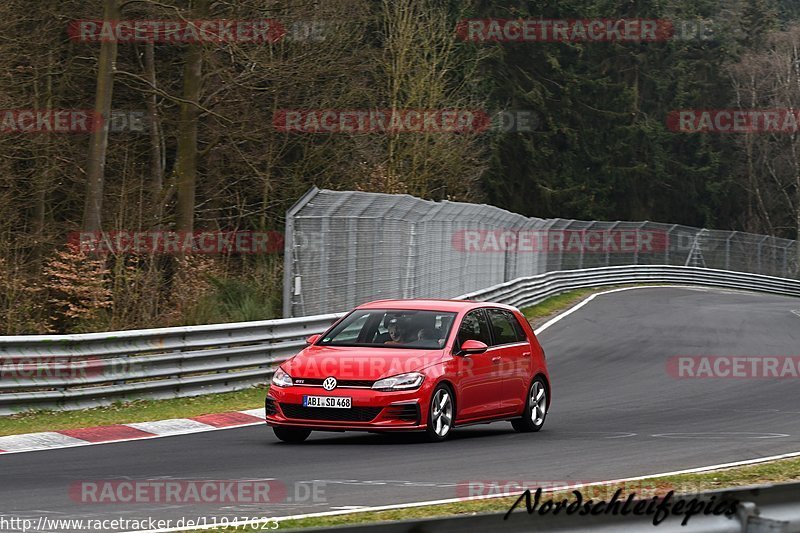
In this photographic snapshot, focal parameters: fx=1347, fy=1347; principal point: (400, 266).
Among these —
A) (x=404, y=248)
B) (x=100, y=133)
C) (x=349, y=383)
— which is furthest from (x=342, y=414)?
(x=100, y=133)

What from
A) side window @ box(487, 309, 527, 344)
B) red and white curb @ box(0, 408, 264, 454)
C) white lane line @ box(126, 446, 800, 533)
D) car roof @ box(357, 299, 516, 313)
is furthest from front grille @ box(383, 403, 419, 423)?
white lane line @ box(126, 446, 800, 533)

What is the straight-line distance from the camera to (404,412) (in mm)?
12609

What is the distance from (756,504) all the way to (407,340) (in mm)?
8811

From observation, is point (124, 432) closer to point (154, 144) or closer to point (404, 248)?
point (404, 248)

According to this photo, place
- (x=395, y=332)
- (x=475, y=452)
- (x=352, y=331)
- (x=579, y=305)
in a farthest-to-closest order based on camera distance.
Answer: (x=579, y=305)
(x=352, y=331)
(x=395, y=332)
(x=475, y=452)

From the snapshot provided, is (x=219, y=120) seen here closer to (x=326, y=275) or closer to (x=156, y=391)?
(x=326, y=275)

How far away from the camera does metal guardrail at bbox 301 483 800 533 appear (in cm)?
432

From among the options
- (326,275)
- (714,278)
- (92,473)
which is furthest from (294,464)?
(714,278)

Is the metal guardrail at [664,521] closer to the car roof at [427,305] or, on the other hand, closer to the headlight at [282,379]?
the headlight at [282,379]

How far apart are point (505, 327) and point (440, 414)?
6.19ft

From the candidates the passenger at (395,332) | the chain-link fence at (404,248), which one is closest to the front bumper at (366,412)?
the passenger at (395,332)

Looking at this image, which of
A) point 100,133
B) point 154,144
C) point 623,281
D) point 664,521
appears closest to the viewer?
point 664,521

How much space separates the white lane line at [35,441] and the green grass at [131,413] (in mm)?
350

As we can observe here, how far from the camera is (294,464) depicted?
11.2 meters
